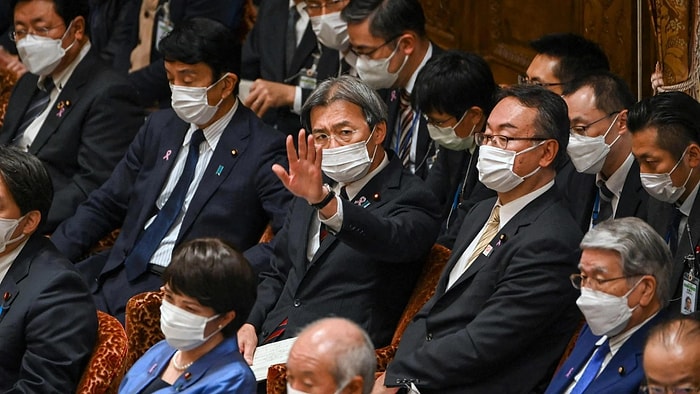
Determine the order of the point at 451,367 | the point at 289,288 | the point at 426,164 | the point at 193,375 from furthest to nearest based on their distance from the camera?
the point at 426,164 < the point at 289,288 < the point at 451,367 < the point at 193,375

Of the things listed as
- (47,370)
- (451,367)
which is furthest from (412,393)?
(47,370)

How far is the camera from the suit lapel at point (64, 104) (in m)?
5.90

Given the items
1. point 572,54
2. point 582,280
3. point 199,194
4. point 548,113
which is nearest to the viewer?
point 582,280

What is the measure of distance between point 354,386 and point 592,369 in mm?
811

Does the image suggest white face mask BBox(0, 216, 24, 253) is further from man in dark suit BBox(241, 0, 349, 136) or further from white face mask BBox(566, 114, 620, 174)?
white face mask BBox(566, 114, 620, 174)

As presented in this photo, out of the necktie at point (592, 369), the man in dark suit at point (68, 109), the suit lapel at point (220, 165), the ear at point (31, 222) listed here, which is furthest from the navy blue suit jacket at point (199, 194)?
the necktie at point (592, 369)

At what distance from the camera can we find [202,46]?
5406 mm

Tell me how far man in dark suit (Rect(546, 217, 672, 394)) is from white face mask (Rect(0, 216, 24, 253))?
1.83 m

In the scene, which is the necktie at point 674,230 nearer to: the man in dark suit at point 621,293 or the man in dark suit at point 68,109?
the man in dark suit at point 621,293

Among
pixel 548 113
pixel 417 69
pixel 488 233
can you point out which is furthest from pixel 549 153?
pixel 417 69

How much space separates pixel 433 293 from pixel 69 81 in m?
2.30

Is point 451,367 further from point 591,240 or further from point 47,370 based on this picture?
point 47,370

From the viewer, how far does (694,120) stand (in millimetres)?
4328

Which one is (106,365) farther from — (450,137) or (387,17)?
(387,17)
